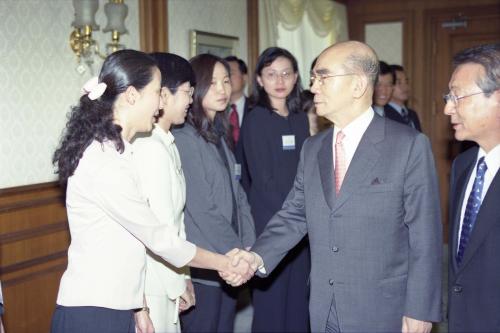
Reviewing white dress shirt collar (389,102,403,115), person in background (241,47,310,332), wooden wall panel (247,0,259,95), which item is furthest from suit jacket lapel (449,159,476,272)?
wooden wall panel (247,0,259,95)

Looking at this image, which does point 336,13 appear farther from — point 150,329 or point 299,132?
point 150,329

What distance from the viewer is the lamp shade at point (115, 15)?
3857 mm

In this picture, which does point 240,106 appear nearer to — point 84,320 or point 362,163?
point 362,163

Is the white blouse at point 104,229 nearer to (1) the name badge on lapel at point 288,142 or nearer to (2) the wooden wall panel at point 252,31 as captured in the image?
(1) the name badge on lapel at point 288,142

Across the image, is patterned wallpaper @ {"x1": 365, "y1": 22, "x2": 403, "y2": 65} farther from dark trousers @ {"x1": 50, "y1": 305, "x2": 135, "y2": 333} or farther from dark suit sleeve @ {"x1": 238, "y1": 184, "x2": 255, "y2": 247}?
dark trousers @ {"x1": 50, "y1": 305, "x2": 135, "y2": 333}

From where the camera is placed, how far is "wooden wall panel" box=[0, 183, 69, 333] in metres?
3.32

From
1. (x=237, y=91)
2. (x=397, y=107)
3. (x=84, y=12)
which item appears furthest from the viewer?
(x=397, y=107)

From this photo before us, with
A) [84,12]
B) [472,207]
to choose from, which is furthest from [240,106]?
[472,207]

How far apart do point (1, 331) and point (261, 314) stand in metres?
1.91

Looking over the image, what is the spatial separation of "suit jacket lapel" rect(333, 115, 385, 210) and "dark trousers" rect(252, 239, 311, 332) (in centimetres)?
144

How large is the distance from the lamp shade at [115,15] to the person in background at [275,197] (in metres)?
1.08

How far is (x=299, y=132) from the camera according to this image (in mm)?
3777

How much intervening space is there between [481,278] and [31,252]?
257 cm

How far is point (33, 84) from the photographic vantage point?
11.4 ft
